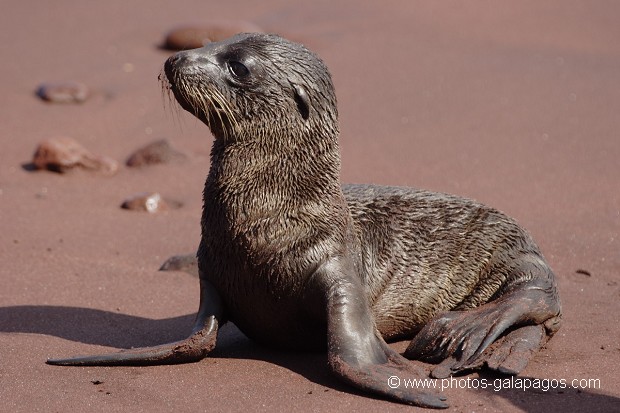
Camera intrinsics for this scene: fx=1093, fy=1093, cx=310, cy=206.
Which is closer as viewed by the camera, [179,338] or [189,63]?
[189,63]

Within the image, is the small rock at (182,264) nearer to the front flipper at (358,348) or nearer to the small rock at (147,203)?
the small rock at (147,203)

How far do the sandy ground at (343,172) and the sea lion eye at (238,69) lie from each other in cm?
153

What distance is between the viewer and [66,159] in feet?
36.3

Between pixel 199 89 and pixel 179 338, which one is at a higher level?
pixel 199 89

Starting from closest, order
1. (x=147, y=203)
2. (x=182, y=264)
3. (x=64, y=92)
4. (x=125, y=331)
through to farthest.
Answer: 1. (x=125, y=331)
2. (x=182, y=264)
3. (x=147, y=203)
4. (x=64, y=92)

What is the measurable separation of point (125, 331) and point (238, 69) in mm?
1855

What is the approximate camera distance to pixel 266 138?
5730mm

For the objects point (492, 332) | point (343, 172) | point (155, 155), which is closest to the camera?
point (492, 332)

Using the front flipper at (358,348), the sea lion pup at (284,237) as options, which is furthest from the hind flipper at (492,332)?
the front flipper at (358,348)

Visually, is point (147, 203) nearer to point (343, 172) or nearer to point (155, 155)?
point (155, 155)

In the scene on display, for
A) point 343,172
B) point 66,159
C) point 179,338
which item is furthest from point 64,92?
point 179,338

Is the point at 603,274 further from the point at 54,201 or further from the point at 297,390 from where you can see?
the point at 54,201

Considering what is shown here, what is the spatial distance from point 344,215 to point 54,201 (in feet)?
16.0

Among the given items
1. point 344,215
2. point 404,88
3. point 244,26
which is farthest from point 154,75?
point 344,215
